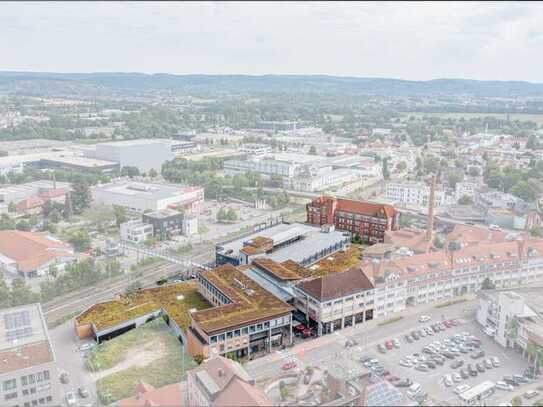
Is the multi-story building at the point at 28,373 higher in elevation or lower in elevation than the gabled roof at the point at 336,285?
lower

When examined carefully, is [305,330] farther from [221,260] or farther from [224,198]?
[224,198]

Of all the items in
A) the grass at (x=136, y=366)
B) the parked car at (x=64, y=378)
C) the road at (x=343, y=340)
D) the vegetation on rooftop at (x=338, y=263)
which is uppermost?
the vegetation on rooftop at (x=338, y=263)

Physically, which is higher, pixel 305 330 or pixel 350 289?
pixel 350 289

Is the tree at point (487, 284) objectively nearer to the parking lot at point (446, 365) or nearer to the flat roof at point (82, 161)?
the parking lot at point (446, 365)

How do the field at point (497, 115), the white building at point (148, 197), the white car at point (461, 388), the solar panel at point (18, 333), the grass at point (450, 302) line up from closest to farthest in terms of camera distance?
the white car at point (461, 388) → the solar panel at point (18, 333) → the grass at point (450, 302) → the white building at point (148, 197) → the field at point (497, 115)

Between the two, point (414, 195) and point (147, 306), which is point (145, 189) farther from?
point (414, 195)

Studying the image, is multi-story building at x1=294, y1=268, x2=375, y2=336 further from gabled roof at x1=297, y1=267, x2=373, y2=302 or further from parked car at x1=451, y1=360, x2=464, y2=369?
parked car at x1=451, y1=360, x2=464, y2=369

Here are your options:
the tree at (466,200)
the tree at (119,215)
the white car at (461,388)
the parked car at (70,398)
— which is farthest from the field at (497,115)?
the parked car at (70,398)

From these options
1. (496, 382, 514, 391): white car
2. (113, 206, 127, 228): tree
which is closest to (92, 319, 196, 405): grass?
(496, 382, 514, 391): white car

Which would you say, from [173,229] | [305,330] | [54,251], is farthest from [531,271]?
[54,251]
